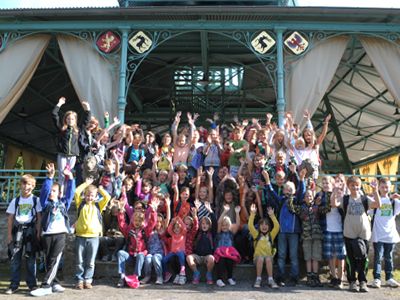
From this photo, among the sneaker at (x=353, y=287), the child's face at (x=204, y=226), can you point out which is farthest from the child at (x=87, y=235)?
the sneaker at (x=353, y=287)

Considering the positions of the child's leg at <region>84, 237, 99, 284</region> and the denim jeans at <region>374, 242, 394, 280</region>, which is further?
the denim jeans at <region>374, 242, 394, 280</region>

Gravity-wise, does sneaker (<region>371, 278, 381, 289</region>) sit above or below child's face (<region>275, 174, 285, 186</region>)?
below

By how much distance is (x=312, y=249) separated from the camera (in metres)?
6.19

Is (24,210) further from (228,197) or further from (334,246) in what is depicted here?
(334,246)

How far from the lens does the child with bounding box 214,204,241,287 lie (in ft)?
20.2

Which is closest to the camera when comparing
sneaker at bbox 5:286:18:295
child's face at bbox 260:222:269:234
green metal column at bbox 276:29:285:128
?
sneaker at bbox 5:286:18:295

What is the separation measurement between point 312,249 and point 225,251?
4.27ft

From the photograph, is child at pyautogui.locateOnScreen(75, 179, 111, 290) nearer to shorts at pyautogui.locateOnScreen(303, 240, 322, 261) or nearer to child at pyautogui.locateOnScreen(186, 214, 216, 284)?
child at pyautogui.locateOnScreen(186, 214, 216, 284)

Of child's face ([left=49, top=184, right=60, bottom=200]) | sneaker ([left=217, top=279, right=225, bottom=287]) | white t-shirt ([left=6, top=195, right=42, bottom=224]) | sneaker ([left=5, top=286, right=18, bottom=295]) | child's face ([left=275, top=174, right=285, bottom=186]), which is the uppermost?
child's face ([left=275, top=174, right=285, bottom=186])

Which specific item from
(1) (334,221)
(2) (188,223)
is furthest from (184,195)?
(1) (334,221)

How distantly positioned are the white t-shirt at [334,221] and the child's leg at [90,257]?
3.47 m

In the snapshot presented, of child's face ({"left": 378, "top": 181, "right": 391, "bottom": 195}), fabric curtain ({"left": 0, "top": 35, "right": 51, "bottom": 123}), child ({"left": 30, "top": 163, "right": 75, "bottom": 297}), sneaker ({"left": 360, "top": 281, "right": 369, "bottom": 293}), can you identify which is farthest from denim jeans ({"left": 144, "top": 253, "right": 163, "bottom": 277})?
fabric curtain ({"left": 0, "top": 35, "right": 51, "bottom": 123})

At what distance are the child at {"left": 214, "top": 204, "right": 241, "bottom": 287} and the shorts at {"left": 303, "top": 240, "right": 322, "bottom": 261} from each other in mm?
1003

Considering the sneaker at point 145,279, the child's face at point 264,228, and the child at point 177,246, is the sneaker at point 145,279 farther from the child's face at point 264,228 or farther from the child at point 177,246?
the child's face at point 264,228
